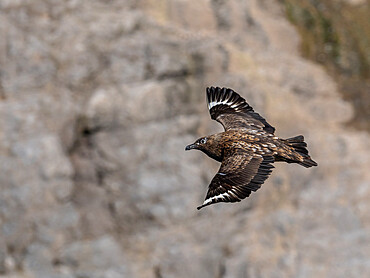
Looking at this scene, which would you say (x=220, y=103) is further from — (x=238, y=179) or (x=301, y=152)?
(x=238, y=179)

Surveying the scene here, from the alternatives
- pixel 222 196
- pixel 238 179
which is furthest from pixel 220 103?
pixel 222 196

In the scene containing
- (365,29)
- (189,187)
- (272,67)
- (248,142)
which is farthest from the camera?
(365,29)

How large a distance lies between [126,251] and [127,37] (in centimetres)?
786

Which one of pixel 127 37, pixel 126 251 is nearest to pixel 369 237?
pixel 126 251

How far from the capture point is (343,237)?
26.5 metres

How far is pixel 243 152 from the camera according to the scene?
12.8 m

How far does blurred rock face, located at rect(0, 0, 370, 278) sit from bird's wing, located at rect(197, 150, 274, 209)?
1366cm

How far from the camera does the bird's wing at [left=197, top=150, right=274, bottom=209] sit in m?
12.1

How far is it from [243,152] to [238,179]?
717 millimetres

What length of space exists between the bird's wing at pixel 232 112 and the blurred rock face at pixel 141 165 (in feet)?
36.0

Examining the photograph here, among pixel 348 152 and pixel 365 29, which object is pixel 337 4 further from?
pixel 348 152

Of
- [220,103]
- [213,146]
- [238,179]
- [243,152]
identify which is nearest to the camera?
[238,179]

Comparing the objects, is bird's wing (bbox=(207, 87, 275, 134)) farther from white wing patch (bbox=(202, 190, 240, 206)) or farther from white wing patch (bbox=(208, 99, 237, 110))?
white wing patch (bbox=(202, 190, 240, 206))

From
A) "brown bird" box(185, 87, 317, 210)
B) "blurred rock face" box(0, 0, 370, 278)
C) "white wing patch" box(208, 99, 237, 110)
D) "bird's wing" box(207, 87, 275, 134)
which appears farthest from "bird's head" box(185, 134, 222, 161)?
"blurred rock face" box(0, 0, 370, 278)
